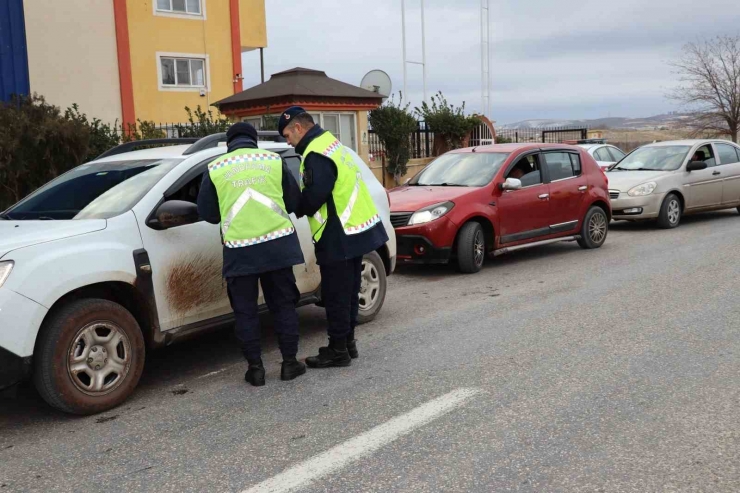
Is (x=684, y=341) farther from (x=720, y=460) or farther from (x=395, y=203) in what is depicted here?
(x=395, y=203)

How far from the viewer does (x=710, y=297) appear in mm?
7344

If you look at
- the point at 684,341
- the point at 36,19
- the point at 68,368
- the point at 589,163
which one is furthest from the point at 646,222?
the point at 36,19

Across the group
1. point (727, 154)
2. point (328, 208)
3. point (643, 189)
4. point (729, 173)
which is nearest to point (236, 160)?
point (328, 208)

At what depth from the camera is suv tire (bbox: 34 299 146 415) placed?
13.8 feet

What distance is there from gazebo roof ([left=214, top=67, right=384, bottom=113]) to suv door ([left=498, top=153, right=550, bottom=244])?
7.88 metres

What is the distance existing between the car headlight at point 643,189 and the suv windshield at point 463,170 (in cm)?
438

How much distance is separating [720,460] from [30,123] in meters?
8.79

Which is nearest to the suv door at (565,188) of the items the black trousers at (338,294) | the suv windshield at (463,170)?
the suv windshield at (463,170)

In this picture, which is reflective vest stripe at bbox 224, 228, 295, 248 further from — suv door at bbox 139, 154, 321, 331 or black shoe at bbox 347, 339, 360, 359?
black shoe at bbox 347, 339, 360, 359

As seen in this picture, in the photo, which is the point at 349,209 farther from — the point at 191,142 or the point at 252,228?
the point at 191,142

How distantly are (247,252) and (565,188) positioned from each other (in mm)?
6781

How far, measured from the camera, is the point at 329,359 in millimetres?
5391

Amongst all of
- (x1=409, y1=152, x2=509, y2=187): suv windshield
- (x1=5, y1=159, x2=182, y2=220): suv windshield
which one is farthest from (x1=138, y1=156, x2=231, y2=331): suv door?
(x1=409, y1=152, x2=509, y2=187): suv windshield

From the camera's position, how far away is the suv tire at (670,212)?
1330 cm
